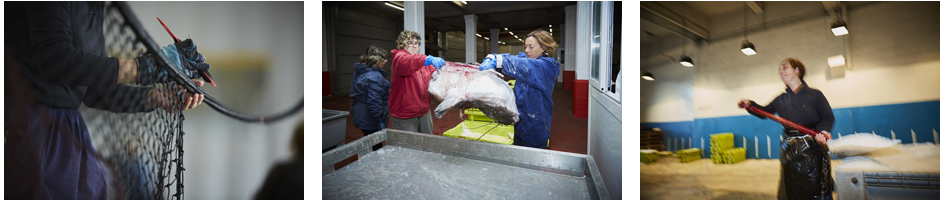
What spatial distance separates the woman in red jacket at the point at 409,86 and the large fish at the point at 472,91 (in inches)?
8.3

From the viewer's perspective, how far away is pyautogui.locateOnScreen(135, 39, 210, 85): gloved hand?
80cm

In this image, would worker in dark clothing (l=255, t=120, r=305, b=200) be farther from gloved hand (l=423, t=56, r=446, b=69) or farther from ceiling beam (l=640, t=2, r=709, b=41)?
ceiling beam (l=640, t=2, r=709, b=41)

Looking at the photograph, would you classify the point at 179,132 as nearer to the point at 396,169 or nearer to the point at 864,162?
the point at 396,169

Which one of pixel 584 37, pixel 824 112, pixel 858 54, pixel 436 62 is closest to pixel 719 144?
pixel 824 112

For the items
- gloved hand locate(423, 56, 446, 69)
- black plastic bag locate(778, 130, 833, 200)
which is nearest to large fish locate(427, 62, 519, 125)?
gloved hand locate(423, 56, 446, 69)

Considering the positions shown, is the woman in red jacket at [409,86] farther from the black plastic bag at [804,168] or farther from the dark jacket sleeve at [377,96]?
the black plastic bag at [804,168]

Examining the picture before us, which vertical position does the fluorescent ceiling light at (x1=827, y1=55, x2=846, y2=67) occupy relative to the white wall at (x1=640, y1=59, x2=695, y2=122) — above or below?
above

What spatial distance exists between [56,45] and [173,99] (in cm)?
24

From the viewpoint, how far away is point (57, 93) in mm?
717

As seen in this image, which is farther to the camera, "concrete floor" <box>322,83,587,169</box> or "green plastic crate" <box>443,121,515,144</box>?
"concrete floor" <box>322,83,587,169</box>

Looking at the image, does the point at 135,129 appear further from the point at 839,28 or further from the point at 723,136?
the point at 839,28

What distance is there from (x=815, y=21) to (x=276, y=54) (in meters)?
1.61

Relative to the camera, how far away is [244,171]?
3.54 feet

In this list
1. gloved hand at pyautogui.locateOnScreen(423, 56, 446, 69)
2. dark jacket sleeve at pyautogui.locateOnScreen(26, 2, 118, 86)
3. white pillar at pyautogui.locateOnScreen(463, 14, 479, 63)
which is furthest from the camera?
white pillar at pyautogui.locateOnScreen(463, 14, 479, 63)
